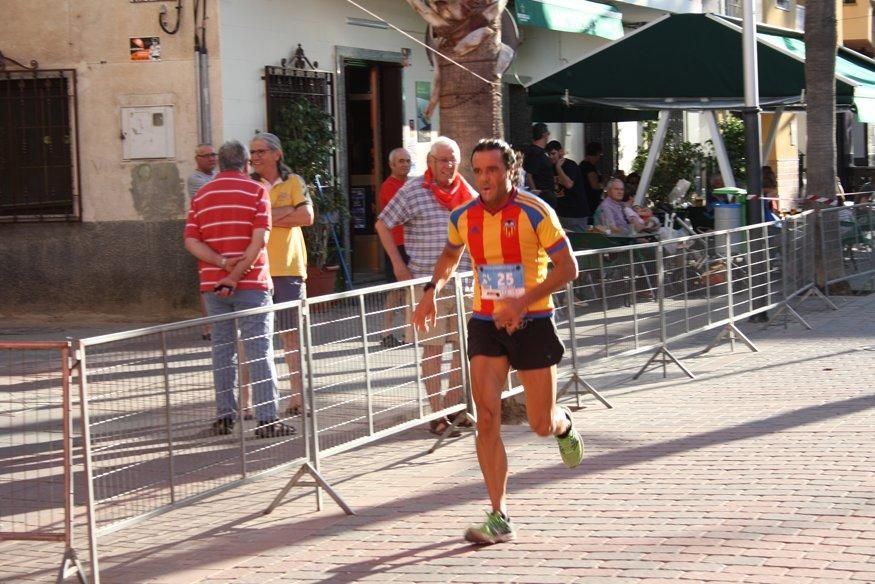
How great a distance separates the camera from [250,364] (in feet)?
23.4

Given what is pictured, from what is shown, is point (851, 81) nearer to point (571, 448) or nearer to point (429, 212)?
point (429, 212)

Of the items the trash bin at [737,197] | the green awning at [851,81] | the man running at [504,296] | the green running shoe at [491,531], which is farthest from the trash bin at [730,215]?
the green running shoe at [491,531]

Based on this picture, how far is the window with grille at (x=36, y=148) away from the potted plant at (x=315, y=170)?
234cm

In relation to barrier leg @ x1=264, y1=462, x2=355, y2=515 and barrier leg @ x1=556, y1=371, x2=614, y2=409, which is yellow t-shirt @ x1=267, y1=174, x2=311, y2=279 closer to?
barrier leg @ x1=556, y1=371, x2=614, y2=409

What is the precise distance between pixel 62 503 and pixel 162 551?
0.60 meters

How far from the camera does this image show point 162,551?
22.5 ft

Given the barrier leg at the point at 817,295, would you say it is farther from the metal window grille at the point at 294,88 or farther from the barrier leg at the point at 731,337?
the metal window grille at the point at 294,88

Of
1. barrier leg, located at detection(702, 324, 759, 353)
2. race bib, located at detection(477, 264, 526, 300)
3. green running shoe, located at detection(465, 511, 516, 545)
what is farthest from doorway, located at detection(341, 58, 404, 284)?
green running shoe, located at detection(465, 511, 516, 545)

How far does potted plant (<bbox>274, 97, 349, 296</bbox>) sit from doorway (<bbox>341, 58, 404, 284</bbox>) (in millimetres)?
1965

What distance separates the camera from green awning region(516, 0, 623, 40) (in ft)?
67.9

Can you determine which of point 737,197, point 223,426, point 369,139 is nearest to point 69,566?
point 223,426

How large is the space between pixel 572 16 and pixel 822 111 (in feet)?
18.4

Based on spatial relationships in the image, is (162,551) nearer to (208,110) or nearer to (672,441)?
(672,441)

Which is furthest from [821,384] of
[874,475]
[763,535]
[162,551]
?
[162,551]
